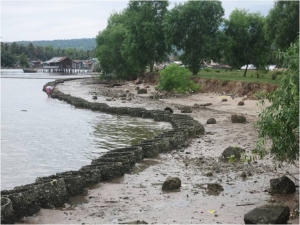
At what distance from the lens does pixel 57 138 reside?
25109 millimetres

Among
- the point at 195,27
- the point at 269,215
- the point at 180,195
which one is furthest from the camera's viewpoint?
the point at 195,27

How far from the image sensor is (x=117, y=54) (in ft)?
276

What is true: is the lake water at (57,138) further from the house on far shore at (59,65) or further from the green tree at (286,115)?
the house on far shore at (59,65)

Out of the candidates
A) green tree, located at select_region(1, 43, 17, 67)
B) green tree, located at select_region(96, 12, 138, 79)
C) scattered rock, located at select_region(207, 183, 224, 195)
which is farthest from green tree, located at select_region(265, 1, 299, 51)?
green tree, located at select_region(1, 43, 17, 67)

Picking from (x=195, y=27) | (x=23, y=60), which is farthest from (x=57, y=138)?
(x=23, y=60)

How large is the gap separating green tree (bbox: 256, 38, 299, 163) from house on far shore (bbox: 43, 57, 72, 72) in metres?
150

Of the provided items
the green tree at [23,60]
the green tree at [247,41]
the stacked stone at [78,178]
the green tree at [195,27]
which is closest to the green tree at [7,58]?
the green tree at [23,60]

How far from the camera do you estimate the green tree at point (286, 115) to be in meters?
9.84

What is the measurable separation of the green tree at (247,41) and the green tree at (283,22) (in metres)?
15.2

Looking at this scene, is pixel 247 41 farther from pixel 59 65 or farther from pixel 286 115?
pixel 59 65

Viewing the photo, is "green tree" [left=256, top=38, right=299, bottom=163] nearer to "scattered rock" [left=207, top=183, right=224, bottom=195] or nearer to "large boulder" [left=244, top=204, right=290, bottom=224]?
"large boulder" [left=244, top=204, right=290, bottom=224]

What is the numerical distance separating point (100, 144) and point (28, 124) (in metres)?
11.4

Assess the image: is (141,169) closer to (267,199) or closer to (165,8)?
(267,199)

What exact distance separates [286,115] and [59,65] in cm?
15378
